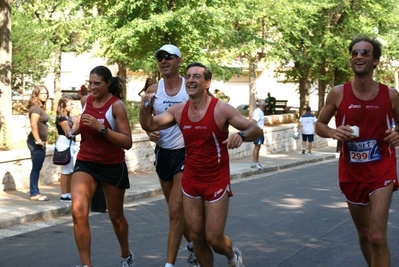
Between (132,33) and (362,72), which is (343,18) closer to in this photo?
(132,33)

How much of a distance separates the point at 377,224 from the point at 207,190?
4.55 feet

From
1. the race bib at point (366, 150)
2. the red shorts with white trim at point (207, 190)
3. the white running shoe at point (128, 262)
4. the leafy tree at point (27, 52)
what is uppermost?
the leafy tree at point (27, 52)

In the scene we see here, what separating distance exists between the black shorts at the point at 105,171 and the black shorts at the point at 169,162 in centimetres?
37

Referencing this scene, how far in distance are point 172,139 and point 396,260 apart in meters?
2.81

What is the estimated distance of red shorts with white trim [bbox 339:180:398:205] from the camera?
6.33 metres

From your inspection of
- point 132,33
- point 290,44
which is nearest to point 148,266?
point 132,33

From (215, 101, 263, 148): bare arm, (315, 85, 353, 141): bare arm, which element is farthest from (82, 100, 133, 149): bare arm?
(315, 85, 353, 141): bare arm

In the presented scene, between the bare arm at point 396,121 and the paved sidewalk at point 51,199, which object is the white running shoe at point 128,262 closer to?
the bare arm at point 396,121

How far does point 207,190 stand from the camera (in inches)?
258

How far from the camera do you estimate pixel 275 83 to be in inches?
3014

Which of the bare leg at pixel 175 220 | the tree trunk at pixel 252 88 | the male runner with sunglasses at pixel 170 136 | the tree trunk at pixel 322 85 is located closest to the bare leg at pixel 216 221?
the bare leg at pixel 175 220

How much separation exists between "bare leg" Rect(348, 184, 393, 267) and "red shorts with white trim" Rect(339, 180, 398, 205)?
0.03 metres

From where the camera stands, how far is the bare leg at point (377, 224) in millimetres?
6203

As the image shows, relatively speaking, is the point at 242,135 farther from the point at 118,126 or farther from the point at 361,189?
the point at 118,126
